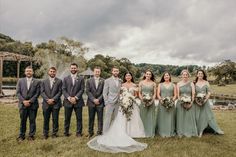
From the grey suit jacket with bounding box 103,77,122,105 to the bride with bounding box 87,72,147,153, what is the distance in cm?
21

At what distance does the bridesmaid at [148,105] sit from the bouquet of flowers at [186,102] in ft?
2.78

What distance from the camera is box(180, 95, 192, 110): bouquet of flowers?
957 cm

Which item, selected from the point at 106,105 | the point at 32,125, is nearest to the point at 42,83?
the point at 32,125

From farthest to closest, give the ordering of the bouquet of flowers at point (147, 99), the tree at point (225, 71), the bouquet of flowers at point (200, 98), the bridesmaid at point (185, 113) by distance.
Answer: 1. the tree at point (225, 71)
2. the bouquet of flowers at point (200, 98)
3. the bridesmaid at point (185, 113)
4. the bouquet of flowers at point (147, 99)

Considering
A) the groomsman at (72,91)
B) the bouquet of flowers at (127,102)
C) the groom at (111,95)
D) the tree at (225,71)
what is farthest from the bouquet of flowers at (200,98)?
the tree at (225,71)

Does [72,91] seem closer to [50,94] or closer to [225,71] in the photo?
[50,94]

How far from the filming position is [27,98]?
28.9 ft

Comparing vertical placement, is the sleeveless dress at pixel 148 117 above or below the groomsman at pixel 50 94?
below

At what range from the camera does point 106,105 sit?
9.07 meters

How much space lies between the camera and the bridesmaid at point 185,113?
31.7ft

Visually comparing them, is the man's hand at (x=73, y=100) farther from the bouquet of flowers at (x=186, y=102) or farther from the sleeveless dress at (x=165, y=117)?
the bouquet of flowers at (x=186, y=102)

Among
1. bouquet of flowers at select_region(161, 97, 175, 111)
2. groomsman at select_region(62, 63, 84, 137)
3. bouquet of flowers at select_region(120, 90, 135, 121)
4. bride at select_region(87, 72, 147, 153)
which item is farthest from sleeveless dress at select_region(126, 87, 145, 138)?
groomsman at select_region(62, 63, 84, 137)

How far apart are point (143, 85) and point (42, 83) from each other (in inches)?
113

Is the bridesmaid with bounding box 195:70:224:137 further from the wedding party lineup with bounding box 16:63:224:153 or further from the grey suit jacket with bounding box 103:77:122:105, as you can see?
the grey suit jacket with bounding box 103:77:122:105
